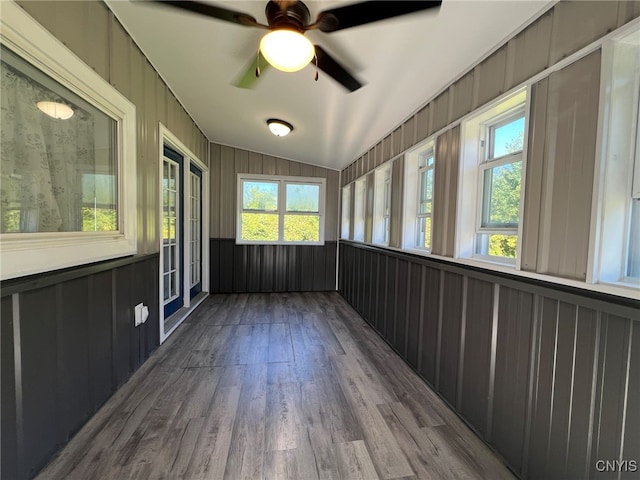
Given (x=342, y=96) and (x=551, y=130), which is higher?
(x=342, y=96)

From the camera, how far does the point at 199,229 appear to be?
4.79 meters

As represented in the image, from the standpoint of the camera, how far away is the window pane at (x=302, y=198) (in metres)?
5.41

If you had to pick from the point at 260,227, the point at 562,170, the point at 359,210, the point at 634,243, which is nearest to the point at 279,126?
the point at 359,210

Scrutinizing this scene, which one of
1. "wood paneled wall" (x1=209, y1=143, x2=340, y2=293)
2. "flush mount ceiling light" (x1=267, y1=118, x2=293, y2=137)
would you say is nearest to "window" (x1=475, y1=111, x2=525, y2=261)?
"flush mount ceiling light" (x1=267, y1=118, x2=293, y2=137)

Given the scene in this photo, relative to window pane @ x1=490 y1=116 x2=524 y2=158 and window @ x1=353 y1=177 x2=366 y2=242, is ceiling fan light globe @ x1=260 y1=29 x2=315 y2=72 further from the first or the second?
window @ x1=353 y1=177 x2=366 y2=242

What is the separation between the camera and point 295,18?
1560mm

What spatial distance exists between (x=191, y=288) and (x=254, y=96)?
3.08 metres

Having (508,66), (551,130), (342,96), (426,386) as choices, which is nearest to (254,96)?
(342,96)

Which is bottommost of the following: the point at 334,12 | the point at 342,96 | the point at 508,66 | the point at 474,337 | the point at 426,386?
the point at 426,386

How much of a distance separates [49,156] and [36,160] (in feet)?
0.31

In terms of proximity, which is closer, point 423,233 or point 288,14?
point 288,14

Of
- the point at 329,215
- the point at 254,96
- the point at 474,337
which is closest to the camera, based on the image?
the point at 474,337

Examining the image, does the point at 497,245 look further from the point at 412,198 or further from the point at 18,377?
the point at 18,377

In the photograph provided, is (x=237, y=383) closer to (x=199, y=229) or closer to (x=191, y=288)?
(x=191, y=288)
